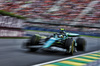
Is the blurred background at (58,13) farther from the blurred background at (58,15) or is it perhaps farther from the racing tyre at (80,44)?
the racing tyre at (80,44)

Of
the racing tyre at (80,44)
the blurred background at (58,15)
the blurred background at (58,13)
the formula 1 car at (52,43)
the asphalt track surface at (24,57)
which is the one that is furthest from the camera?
the blurred background at (58,13)

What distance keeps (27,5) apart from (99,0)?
1410 cm

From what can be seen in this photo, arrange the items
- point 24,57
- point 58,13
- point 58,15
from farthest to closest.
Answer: point 58,13
point 58,15
point 24,57

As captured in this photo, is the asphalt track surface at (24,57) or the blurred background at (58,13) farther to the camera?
the blurred background at (58,13)

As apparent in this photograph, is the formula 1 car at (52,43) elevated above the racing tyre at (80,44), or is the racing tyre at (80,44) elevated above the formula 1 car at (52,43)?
the formula 1 car at (52,43)

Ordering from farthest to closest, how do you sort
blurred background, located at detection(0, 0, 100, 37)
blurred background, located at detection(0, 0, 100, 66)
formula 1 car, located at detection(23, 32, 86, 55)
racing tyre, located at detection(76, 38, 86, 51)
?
blurred background, located at detection(0, 0, 100, 37), blurred background, located at detection(0, 0, 100, 66), racing tyre, located at detection(76, 38, 86, 51), formula 1 car, located at detection(23, 32, 86, 55)

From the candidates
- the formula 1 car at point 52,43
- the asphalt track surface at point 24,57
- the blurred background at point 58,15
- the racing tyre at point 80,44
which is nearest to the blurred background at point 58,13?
the blurred background at point 58,15

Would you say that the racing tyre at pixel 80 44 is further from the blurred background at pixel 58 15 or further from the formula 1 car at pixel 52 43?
the blurred background at pixel 58 15

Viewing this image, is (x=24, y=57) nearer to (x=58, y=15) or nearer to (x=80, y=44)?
(x=80, y=44)

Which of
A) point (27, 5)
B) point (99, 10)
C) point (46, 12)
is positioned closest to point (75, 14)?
point (99, 10)

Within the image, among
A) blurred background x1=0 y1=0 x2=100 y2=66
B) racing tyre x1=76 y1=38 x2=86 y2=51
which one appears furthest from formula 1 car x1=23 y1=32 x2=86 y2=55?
blurred background x1=0 y1=0 x2=100 y2=66

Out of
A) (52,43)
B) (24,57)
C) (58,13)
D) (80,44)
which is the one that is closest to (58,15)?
(58,13)

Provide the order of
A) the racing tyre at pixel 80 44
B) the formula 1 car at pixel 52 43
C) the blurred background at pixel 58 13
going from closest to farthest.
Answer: the formula 1 car at pixel 52 43
the racing tyre at pixel 80 44
the blurred background at pixel 58 13

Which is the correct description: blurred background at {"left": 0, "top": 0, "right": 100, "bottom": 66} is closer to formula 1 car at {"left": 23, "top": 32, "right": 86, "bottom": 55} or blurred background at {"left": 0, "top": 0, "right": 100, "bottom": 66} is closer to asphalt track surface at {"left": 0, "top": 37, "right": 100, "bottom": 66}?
formula 1 car at {"left": 23, "top": 32, "right": 86, "bottom": 55}
